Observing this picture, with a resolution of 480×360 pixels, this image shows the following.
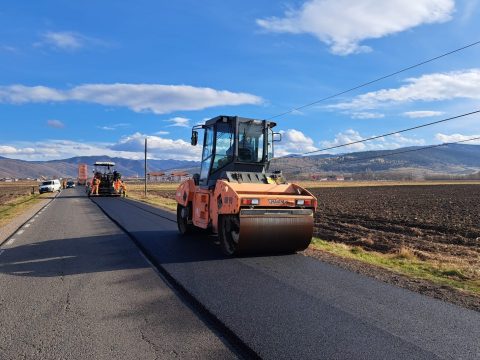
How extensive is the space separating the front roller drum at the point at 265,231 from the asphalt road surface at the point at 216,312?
28 centimetres

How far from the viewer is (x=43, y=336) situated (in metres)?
4.50

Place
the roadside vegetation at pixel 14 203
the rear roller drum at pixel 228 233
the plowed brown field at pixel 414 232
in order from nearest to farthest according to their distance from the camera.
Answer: the rear roller drum at pixel 228 233, the plowed brown field at pixel 414 232, the roadside vegetation at pixel 14 203

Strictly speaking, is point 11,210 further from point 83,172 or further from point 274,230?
point 83,172

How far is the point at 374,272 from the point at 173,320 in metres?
4.00

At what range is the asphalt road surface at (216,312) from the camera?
13.6 ft

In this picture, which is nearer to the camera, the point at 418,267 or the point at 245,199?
the point at 245,199

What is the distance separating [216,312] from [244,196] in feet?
11.4

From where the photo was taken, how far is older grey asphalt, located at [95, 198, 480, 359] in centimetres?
414

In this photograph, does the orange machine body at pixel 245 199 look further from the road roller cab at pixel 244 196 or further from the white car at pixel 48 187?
the white car at pixel 48 187

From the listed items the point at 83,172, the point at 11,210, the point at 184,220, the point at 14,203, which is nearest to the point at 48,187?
the point at 14,203

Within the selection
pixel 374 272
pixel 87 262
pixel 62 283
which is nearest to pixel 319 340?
pixel 374 272

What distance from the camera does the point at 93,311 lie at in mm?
5332

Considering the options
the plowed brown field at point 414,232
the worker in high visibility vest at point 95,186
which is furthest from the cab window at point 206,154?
the worker in high visibility vest at point 95,186

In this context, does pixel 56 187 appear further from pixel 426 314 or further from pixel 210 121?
pixel 426 314
